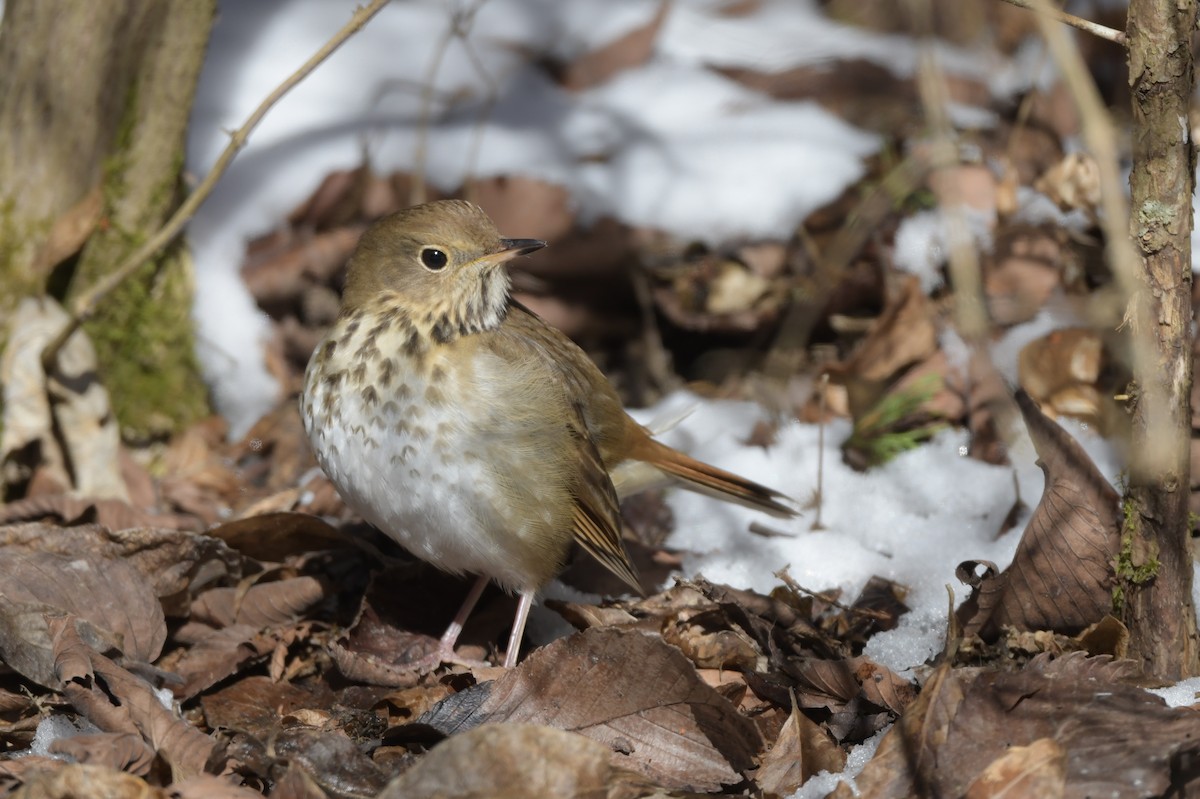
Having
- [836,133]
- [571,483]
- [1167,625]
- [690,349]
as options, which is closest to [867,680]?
[1167,625]

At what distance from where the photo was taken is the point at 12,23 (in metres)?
4.97

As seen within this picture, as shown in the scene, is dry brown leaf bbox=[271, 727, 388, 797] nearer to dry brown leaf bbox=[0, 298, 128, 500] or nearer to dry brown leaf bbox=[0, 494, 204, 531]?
dry brown leaf bbox=[0, 494, 204, 531]

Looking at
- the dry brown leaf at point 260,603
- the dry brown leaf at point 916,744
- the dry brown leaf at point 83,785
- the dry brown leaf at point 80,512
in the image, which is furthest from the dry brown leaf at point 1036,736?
the dry brown leaf at point 80,512

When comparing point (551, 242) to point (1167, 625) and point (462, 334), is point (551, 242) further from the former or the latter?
point (1167, 625)

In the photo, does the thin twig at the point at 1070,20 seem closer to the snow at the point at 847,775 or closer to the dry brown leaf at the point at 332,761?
the snow at the point at 847,775

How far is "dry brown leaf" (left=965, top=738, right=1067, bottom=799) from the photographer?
285 centimetres

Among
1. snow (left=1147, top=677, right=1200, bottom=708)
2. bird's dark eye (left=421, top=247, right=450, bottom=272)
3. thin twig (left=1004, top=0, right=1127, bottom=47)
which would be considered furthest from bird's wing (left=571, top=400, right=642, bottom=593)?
thin twig (left=1004, top=0, right=1127, bottom=47)

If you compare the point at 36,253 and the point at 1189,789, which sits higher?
the point at 36,253

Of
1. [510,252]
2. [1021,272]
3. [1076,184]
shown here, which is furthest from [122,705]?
[1076,184]

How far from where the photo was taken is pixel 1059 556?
3.64 m

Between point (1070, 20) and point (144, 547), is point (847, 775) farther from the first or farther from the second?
point (144, 547)

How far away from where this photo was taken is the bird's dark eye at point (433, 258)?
423 cm

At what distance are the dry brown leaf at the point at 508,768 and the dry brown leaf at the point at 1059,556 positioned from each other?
140cm

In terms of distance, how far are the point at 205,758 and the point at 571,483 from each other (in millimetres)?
1434
